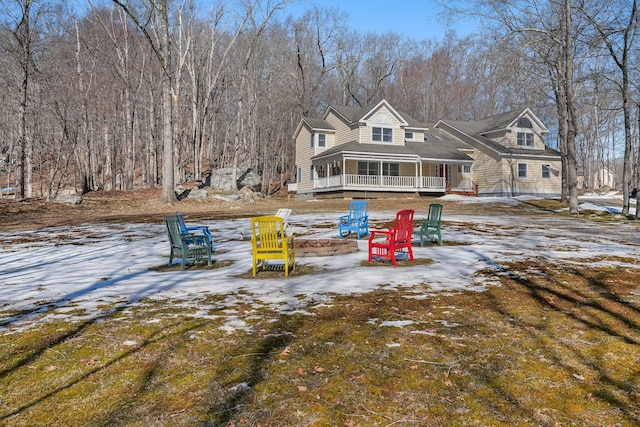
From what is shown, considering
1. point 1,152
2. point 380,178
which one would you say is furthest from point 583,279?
point 1,152

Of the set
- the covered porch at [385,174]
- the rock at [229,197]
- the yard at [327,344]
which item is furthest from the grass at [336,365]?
the covered porch at [385,174]

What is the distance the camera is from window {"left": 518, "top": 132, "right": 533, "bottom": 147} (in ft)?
123

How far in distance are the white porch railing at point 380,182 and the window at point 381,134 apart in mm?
3582

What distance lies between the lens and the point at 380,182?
108 feet

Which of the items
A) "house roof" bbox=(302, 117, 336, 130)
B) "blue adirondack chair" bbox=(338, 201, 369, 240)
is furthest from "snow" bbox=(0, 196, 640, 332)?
"house roof" bbox=(302, 117, 336, 130)

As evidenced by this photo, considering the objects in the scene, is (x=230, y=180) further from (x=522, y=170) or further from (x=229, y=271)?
(x=229, y=271)

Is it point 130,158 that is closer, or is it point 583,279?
point 583,279

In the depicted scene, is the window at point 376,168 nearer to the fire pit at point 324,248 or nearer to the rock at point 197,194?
the rock at point 197,194

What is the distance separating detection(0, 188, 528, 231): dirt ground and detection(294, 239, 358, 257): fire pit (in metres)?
10.3

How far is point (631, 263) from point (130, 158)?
33.9 m

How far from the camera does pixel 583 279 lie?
678cm

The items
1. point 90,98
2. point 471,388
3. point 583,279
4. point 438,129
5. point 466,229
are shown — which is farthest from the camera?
point 438,129

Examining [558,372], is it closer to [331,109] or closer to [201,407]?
[201,407]

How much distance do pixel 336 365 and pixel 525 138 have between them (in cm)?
3918
